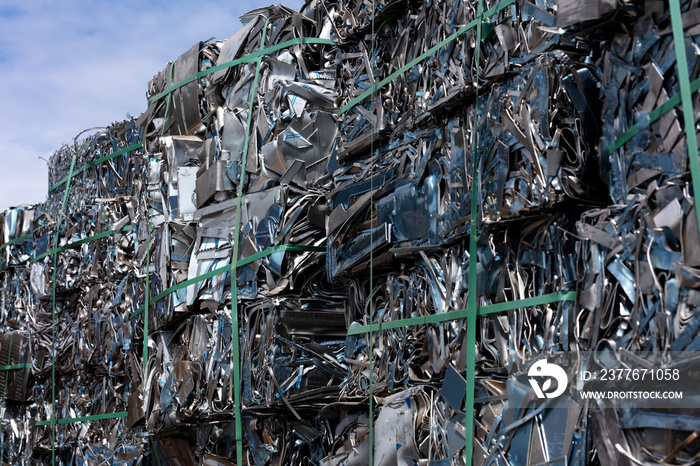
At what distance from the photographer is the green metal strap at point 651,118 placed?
1.82 metres

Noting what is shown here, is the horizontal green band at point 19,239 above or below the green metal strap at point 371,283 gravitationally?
above

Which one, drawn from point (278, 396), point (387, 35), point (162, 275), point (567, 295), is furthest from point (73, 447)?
point (567, 295)

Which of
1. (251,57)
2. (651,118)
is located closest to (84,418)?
(251,57)

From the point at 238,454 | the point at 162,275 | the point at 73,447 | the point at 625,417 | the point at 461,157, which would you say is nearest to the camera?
the point at 625,417

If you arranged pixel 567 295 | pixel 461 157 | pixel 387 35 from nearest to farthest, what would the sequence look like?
pixel 567 295 → pixel 461 157 → pixel 387 35

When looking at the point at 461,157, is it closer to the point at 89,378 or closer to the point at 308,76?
the point at 308,76

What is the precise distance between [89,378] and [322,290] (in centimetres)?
237

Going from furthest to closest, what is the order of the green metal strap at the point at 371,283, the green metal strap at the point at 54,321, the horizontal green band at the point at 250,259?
the green metal strap at the point at 54,321 → the horizontal green band at the point at 250,259 → the green metal strap at the point at 371,283

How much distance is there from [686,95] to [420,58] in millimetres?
1289

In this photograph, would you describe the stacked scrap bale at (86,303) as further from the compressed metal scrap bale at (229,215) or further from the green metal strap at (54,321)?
the compressed metal scrap bale at (229,215)

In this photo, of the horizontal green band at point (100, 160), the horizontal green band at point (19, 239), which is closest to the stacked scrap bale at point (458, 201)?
the horizontal green band at point (100, 160)

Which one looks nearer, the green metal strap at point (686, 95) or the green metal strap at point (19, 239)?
the green metal strap at point (686, 95)

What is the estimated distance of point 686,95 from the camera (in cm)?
181

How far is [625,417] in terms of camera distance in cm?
186
